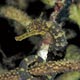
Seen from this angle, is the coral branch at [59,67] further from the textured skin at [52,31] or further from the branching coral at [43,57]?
the textured skin at [52,31]

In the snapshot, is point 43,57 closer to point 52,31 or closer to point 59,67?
point 52,31

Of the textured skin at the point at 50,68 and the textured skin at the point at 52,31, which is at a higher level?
the textured skin at the point at 52,31

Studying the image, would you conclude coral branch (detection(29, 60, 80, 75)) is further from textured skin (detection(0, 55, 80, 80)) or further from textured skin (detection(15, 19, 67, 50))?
textured skin (detection(15, 19, 67, 50))

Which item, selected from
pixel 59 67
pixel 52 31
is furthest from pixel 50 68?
pixel 52 31

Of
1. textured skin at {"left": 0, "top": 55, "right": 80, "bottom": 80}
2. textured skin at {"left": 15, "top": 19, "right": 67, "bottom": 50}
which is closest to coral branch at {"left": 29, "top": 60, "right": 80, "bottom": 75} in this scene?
textured skin at {"left": 0, "top": 55, "right": 80, "bottom": 80}

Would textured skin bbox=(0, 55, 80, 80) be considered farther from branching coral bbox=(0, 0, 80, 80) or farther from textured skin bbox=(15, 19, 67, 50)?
textured skin bbox=(15, 19, 67, 50)

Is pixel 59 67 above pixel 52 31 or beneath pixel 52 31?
beneath

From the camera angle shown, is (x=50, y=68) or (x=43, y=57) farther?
(x=43, y=57)

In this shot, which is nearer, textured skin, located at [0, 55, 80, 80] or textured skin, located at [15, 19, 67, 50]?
textured skin, located at [0, 55, 80, 80]

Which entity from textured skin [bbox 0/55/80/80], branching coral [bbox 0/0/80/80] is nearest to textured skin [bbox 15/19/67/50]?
branching coral [bbox 0/0/80/80]

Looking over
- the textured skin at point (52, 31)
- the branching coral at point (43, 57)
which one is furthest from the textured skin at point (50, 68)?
the textured skin at point (52, 31)

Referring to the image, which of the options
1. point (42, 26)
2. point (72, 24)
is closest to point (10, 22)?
point (72, 24)

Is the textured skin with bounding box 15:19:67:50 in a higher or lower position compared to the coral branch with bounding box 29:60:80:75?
higher
